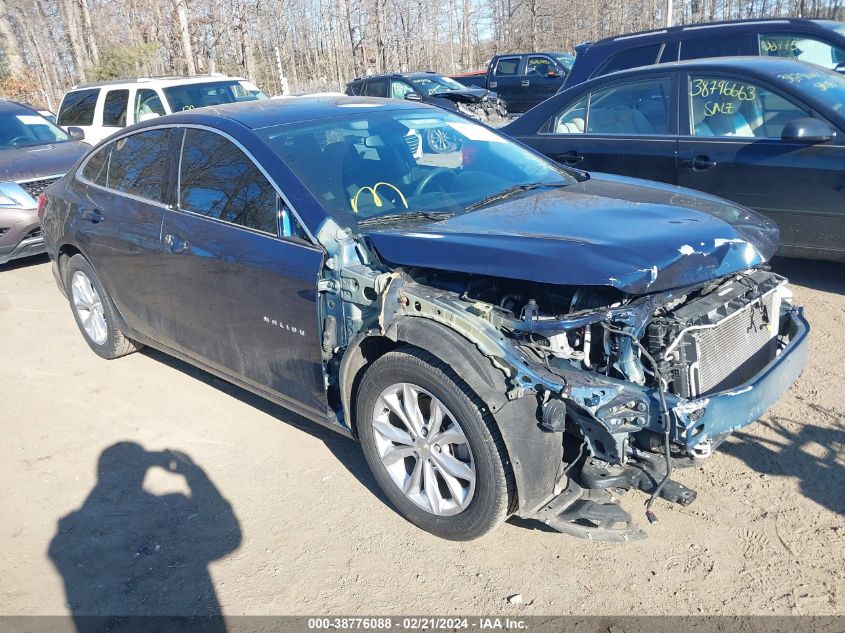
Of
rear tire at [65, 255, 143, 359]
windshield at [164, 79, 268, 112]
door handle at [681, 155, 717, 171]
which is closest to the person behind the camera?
rear tire at [65, 255, 143, 359]

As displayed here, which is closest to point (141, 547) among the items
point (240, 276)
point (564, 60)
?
point (240, 276)

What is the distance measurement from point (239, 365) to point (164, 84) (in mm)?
8825

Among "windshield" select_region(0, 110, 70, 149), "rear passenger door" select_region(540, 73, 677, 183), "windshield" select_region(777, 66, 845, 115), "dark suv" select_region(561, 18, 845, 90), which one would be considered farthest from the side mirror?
"windshield" select_region(0, 110, 70, 149)

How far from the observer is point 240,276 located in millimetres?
3689

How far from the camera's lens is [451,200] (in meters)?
3.74

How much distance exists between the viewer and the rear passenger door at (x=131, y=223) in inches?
172

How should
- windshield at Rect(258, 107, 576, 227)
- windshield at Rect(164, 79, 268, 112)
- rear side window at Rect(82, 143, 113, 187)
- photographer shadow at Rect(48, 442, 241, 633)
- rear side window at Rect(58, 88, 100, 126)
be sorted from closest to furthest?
photographer shadow at Rect(48, 442, 241, 633), windshield at Rect(258, 107, 576, 227), rear side window at Rect(82, 143, 113, 187), windshield at Rect(164, 79, 268, 112), rear side window at Rect(58, 88, 100, 126)

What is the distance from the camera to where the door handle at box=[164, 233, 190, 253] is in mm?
4047

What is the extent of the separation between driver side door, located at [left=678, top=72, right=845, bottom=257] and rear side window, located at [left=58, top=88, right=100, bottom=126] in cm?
996

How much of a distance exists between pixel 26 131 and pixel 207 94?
2.87 m

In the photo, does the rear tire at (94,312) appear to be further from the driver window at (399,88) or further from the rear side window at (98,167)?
the driver window at (399,88)

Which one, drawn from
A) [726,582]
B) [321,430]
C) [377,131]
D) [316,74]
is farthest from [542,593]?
[316,74]

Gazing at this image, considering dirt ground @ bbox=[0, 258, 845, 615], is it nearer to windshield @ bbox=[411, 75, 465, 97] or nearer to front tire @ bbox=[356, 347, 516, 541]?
front tire @ bbox=[356, 347, 516, 541]

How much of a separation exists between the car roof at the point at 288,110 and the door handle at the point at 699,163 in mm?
2222
